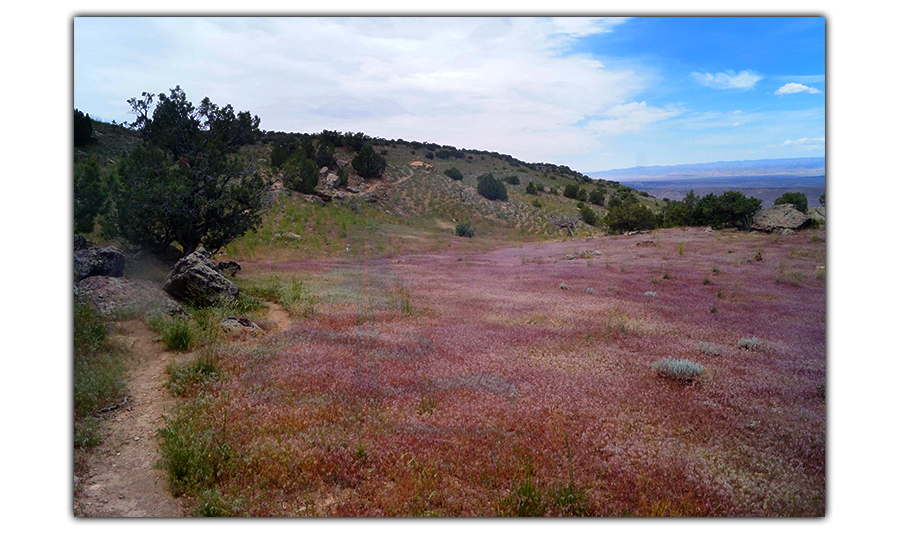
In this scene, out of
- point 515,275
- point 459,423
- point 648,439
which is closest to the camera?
point 648,439

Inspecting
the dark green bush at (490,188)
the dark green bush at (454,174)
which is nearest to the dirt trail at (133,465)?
the dark green bush at (454,174)

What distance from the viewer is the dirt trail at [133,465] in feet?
13.2

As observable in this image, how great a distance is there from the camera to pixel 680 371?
242 inches

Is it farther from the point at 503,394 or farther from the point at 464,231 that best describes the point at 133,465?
the point at 464,231

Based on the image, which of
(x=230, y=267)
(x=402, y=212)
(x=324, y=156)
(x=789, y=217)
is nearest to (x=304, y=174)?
(x=324, y=156)

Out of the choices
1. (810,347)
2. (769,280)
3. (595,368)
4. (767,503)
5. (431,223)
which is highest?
(431,223)

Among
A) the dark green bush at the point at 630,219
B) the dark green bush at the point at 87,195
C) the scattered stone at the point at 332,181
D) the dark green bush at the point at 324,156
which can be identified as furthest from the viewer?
the scattered stone at the point at 332,181

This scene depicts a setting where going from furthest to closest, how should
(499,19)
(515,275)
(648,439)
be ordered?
(515,275), (499,19), (648,439)

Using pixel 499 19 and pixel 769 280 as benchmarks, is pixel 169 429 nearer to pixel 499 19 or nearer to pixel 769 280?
pixel 499 19

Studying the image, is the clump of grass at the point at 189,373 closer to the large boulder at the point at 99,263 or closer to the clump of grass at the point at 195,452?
the clump of grass at the point at 195,452

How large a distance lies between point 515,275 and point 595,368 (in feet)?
28.9

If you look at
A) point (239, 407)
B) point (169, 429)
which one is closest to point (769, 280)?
point (239, 407)

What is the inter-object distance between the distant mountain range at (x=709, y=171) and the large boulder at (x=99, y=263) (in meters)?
10.00

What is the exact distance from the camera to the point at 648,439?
15.4 feet
